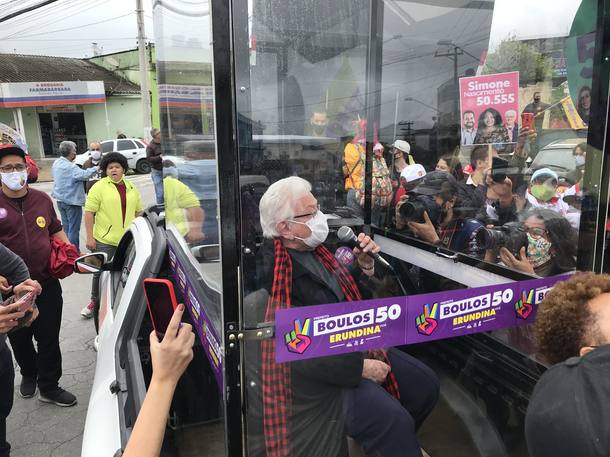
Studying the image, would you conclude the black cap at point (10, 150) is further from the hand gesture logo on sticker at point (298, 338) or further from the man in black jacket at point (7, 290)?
the hand gesture logo on sticker at point (298, 338)

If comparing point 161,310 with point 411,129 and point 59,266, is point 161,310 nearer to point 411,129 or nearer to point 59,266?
point 411,129

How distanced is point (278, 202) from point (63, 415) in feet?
9.01

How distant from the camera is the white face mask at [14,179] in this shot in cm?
285

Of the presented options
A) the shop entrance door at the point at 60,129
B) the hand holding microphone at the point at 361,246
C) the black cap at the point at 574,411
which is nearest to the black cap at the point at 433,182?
the hand holding microphone at the point at 361,246

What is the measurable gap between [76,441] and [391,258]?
232cm

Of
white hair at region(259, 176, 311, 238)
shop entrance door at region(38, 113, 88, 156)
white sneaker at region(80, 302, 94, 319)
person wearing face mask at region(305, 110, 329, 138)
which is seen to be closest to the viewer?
white hair at region(259, 176, 311, 238)

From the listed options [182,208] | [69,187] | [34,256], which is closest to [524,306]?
[182,208]

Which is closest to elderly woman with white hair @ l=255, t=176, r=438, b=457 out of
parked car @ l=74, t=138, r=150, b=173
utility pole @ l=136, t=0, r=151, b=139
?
utility pole @ l=136, t=0, r=151, b=139

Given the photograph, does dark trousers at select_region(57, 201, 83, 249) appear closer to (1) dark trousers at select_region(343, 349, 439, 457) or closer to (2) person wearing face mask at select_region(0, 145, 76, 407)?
(2) person wearing face mask at select_region(0, 145, 76, 407)

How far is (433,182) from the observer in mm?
2227

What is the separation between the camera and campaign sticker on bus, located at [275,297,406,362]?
1.13 metres

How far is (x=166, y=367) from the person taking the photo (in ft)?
3.67

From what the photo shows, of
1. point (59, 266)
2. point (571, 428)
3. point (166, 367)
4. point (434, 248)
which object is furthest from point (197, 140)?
point (59, 266)

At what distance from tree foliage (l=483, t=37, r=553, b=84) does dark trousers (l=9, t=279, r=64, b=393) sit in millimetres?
2979
